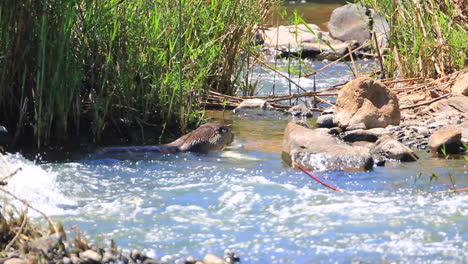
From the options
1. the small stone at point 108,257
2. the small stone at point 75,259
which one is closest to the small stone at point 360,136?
the small stone at point 108,257

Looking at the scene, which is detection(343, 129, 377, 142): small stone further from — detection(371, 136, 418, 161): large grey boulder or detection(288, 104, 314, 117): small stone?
detection(288, 104, 314, 117): small stone

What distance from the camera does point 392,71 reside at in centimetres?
896

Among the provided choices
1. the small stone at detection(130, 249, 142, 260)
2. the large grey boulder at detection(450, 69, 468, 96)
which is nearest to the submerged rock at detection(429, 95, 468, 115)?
the large grey boulder at detection(450, 69, 468, 96)

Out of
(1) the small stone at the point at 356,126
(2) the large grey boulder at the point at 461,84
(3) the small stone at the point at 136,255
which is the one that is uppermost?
(2) the large grey boulder at the point at 461,84

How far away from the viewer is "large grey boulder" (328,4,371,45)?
14.7m

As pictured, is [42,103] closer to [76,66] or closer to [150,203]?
[76,66]

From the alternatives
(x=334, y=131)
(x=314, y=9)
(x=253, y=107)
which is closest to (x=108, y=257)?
(x=334, y=131)

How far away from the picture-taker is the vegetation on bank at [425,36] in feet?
27.8

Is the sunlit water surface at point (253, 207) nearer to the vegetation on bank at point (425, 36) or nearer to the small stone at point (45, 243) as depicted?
the small stone at point (45, 243)

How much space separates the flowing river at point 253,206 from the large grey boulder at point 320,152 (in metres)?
0.12

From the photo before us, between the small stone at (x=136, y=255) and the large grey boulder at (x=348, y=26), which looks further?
the large grey boulder at (x=348, y=26)

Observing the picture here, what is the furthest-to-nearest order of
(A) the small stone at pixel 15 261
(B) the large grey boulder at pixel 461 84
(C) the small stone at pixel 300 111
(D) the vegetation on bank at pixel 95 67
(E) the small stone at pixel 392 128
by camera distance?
(C) the small stone at pixel 300 111 → (B) the large grey boulder at pixel 461 84 → (E) the small stone at pixel 392 128 → (D) the vegetation on bank at pixel 95 67 → (A) the small stone at pixel 15 261

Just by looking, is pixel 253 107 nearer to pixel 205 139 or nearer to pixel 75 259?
pixel 205 139

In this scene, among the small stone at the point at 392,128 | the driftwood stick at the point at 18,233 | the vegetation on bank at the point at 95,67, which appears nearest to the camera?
the driftwood stick at the point at 18,233
